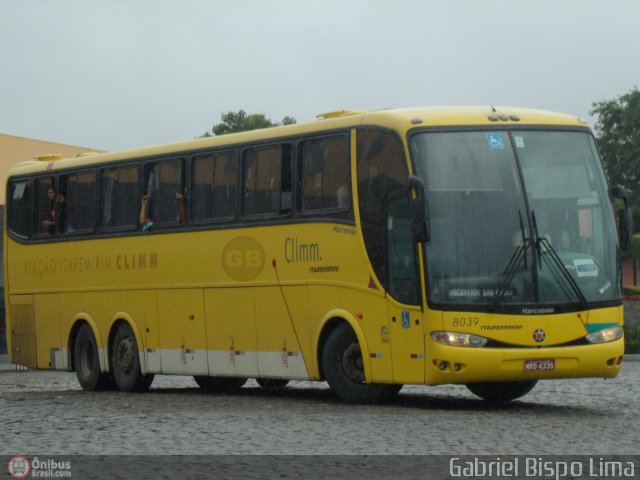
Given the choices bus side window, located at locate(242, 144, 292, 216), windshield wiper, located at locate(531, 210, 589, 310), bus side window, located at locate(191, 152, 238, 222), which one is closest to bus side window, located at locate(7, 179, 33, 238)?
bus side window, located at locate(191, 152, 238, 222)

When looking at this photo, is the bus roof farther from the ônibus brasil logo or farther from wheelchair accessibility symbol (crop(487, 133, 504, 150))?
the ônibus brasil logo

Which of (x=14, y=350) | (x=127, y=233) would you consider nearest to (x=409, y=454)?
(x=127, y=233)

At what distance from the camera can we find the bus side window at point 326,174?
1944 centimetres

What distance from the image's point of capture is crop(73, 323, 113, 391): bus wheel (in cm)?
2523

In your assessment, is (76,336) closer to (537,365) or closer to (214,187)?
(214,187)

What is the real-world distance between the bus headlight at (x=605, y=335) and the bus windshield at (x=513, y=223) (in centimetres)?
36

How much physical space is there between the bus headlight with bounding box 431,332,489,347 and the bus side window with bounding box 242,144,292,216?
3666mm

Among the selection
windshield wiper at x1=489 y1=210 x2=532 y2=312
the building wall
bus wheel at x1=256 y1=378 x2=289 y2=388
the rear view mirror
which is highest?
the building wall

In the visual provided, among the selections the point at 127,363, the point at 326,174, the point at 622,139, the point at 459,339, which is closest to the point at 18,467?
the point at 459,339

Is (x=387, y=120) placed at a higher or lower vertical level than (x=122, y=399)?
higher

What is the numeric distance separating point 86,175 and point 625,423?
1206 cm

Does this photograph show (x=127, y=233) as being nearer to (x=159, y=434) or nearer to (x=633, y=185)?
(x=159, y=434)

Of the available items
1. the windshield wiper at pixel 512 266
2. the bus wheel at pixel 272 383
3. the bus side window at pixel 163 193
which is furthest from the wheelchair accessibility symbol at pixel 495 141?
the bus wheel at pixel 272 383

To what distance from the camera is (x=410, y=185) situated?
17.9m
